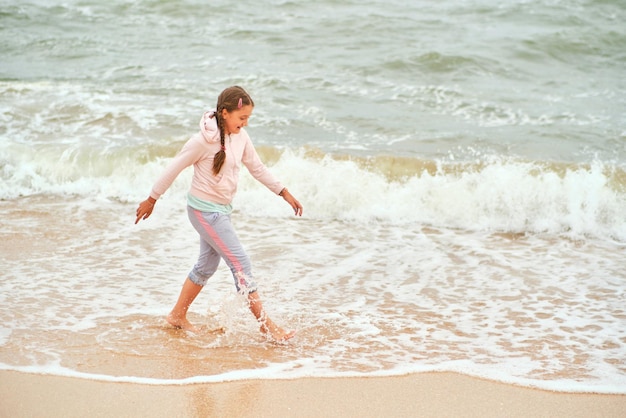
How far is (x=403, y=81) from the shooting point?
13.5 m

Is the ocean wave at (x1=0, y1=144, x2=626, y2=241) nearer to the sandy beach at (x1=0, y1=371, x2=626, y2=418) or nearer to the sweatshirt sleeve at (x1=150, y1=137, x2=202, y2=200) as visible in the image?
the sweatshirt sleeve at (x1=150, y1=137, x2=202, y2=200)

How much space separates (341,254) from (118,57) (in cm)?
915

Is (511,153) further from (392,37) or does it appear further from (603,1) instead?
(603,1)

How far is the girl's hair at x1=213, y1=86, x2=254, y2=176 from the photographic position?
458cm

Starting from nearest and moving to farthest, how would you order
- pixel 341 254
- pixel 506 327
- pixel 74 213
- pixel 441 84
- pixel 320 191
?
pixel 506 327 < pixel 341 254 < pixel 74 213 < pixel 320 191 < pixel 441 84

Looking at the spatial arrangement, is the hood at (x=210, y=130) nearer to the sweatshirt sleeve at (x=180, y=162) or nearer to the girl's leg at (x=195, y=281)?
the sweatshirt sleeve at (x=180, y=162)

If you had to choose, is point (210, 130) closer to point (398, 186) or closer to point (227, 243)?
point (227, 243)

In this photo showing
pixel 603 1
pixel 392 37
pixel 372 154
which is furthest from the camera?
pixel 603 1

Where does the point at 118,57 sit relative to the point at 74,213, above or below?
above

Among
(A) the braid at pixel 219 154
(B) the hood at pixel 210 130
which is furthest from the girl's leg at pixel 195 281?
(B) the hood at pixel 210 130

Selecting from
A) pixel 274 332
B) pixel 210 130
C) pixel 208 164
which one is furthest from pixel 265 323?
pixel 210 130

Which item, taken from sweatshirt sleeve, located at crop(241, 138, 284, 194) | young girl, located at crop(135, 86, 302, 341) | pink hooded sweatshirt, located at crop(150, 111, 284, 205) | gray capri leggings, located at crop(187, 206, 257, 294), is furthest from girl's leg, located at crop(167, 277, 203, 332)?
sweatshirt sleeve, located at crop(241, 138, 284, 194)

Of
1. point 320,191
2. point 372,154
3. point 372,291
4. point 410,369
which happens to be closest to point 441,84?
point 372,154

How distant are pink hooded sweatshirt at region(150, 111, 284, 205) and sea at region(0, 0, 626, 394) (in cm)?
87
